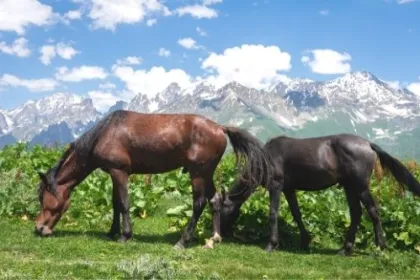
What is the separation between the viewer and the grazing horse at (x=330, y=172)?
12.2 metres

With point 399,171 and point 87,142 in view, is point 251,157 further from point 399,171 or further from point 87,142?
point 87,142

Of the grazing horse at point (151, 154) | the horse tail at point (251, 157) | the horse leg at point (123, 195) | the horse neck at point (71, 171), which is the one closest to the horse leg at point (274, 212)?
the horse tail at point (251, 157)

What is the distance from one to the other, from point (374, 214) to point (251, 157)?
9.62 ft

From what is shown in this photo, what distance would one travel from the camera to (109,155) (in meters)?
12.4

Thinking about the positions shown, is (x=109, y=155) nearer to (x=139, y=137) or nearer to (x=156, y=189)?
(x=139, y=137)

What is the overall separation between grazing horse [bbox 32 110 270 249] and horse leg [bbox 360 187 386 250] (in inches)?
88.3

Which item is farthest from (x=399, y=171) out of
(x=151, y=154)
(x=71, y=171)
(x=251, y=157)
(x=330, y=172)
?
(x=71, y=171)

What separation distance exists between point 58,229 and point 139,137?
3.43 meters

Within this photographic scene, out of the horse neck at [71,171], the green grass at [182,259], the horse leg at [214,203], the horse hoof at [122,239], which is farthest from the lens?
the horse neck at [71,171]

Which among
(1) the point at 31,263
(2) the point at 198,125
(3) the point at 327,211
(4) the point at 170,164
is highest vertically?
(2) the point at 198,125

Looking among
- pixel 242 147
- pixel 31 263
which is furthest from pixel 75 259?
pixel 242 147

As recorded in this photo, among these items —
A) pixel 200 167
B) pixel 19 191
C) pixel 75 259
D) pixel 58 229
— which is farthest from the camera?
pixel 19 191

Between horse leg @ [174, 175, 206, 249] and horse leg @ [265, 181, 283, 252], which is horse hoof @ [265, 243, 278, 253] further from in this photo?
horse leg @ [174, 175, 206, 249]

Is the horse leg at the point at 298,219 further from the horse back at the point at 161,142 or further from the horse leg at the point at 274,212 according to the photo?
the horse back at the point at 161,142
